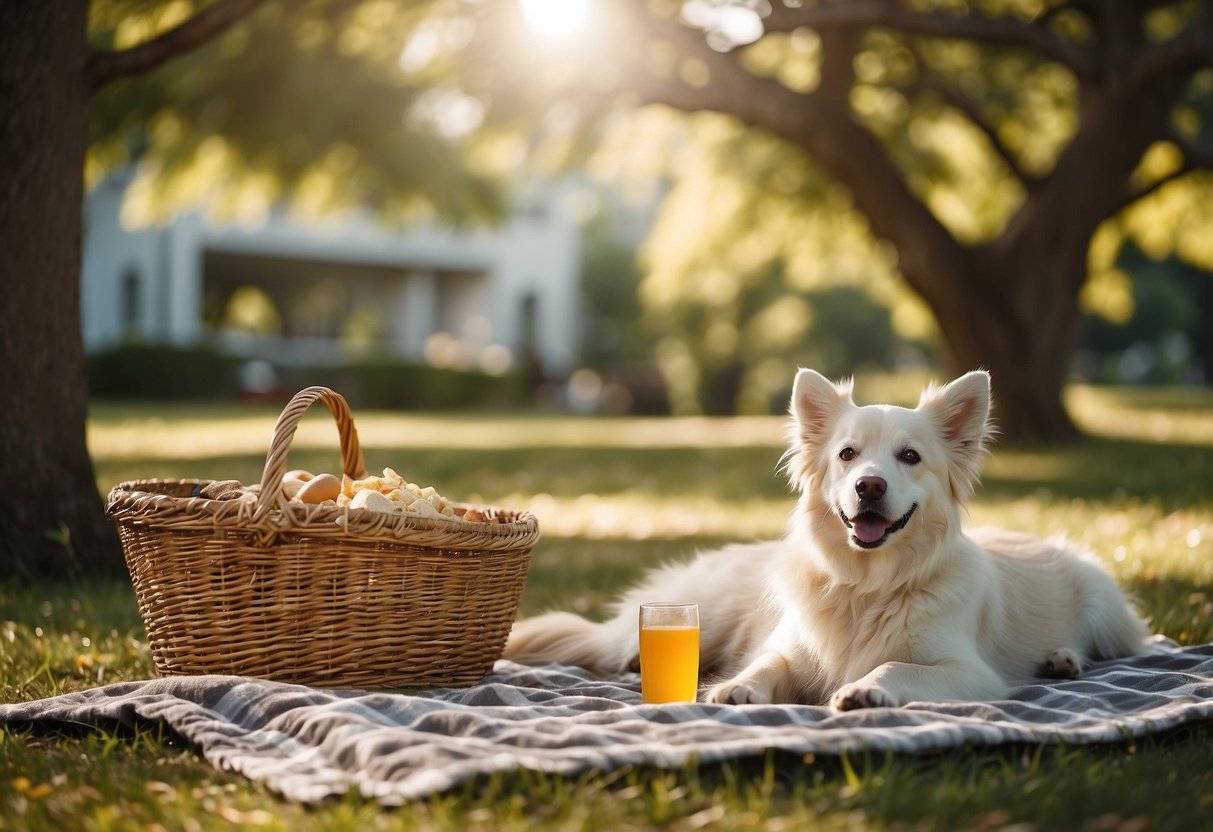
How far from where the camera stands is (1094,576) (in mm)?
4781

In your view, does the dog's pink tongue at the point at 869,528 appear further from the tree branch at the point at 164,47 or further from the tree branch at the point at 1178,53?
the tree branch at the point at 1178,53

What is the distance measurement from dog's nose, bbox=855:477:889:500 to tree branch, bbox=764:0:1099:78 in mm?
8058

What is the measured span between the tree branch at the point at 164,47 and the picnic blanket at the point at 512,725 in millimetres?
3994

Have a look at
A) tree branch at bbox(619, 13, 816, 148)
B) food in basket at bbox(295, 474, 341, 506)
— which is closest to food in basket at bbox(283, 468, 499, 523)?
food in basket at bbox(295, 474, 341, 506)

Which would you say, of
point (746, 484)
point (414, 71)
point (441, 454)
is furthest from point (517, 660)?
point (414, 71)

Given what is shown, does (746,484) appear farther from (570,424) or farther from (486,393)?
(486,393)

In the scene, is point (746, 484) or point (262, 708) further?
point (746, 484)

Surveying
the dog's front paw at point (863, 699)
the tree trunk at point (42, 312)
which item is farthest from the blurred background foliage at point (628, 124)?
the dog's front paw at point (863, 699)

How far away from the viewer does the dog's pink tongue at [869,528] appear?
3.81 m

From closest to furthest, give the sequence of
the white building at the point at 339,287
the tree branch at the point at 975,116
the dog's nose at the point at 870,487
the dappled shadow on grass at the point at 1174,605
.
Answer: the dog's nose at the point at 870,487
the dappled shadow on grass at the point at 1174,605
the tree branch at the point at 975,116
the white building at the point at 339,287

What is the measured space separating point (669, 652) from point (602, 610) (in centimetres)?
217

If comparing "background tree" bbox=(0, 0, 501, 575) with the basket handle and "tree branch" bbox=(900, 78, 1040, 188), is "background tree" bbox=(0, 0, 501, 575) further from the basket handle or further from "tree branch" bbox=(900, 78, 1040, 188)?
"tree branch" bbox=(900, 78, 1040, 188)

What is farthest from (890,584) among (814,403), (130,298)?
(130,298)

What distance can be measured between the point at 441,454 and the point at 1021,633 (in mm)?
10599
